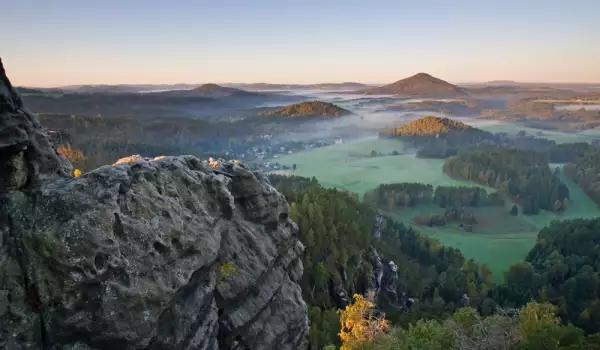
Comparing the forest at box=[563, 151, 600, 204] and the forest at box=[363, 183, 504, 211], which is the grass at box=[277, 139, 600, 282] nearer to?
the forest at box=[563, 151, 600, 204]

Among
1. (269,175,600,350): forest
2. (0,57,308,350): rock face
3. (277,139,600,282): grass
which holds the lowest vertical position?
(277,139,600,282): grass

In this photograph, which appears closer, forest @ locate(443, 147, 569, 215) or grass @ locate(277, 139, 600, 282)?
grass @ locate(277, 139, 600, 282)

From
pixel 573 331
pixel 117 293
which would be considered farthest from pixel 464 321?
pixel 117 293

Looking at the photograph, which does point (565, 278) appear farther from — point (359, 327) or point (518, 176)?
point (518, 176)

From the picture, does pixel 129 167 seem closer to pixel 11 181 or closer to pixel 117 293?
pixel 11 181

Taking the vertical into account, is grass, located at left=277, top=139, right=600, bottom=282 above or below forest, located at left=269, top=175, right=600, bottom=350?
below

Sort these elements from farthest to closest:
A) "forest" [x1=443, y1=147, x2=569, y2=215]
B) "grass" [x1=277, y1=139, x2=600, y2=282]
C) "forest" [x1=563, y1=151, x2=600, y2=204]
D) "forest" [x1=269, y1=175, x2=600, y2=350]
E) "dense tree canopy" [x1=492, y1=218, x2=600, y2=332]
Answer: "forest" [x1=563, y1=151, x2=600, y2=204] < "forest" [x1=443, y1=147, x2=569, y2=215] < "grass" [x1=277, y1=139, x2=600, y2=282] < "dense tree canopy" [x1=492, y1=218, x2=600, y2=332] < "forest" [x1=269, y1=175, x2=600, y2=350]

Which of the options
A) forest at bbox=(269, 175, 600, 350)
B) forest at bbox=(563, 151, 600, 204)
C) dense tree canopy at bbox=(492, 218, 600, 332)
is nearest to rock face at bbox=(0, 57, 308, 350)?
forest at bbox=(269, 175, 600, 350)

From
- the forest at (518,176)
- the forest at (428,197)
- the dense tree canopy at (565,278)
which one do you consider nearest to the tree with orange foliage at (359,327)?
the dense tree canopy at (565,278)
